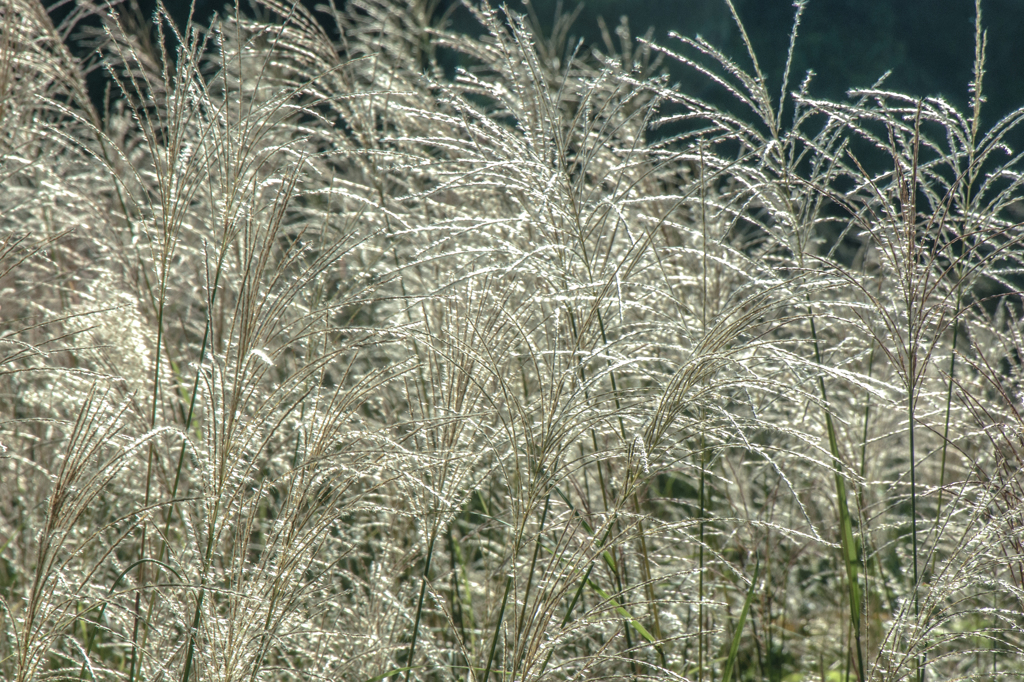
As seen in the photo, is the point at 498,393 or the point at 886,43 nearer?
the point at 498,393

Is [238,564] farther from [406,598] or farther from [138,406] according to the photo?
[138,406]

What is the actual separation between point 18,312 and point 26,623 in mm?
2089

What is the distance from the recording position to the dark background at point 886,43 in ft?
15.1

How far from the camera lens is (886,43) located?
4.80m

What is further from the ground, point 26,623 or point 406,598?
point 26,623

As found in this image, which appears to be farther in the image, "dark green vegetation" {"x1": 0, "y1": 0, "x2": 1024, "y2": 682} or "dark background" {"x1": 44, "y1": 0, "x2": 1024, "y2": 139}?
"dark background" {"x1": 44, "y1": 0, "x2": 1024, "y2": 139}

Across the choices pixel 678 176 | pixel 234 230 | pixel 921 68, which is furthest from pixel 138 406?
pixel 921 68

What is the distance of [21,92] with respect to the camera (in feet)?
6.35

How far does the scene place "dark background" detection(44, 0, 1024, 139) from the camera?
4.60 meters

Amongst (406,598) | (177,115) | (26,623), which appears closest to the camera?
(26,623)

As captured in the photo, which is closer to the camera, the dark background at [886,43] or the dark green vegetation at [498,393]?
the dark green vegetation at [498,393]

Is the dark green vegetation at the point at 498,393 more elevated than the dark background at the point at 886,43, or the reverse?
the dark background at the point at 886,43

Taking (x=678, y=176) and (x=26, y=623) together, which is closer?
(x=26, y=623)

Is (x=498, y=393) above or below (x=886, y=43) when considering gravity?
below
